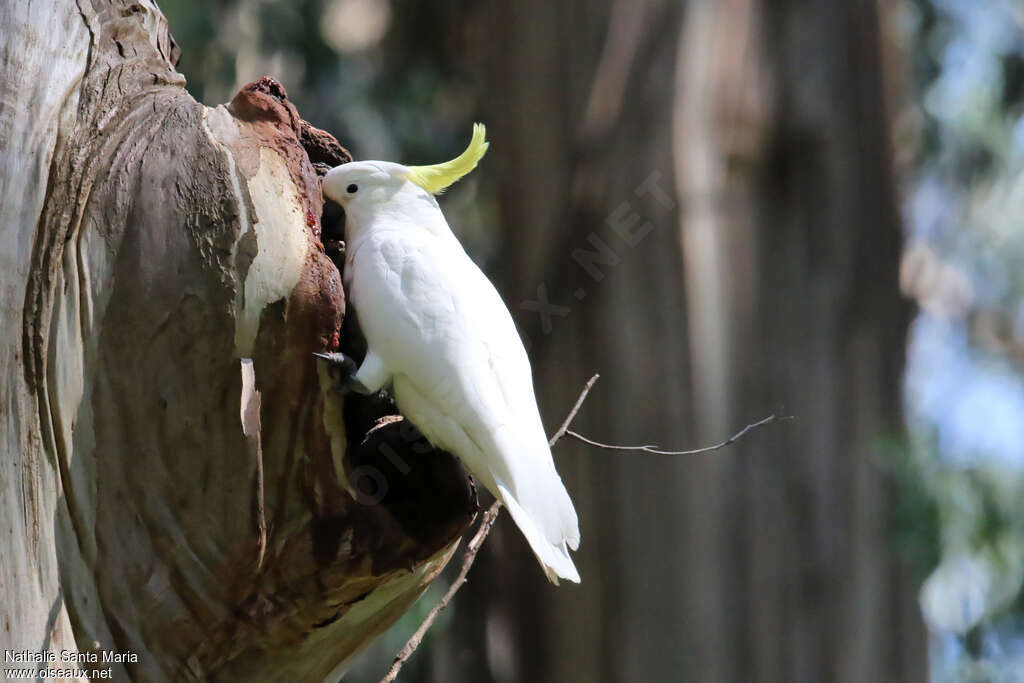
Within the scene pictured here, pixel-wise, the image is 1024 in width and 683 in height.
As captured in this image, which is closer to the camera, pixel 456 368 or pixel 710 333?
pixel 456 368

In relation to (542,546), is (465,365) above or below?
above

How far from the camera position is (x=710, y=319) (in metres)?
3.55

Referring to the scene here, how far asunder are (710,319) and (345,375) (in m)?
2.23

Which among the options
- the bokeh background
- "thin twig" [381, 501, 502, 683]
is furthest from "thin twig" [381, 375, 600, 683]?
the bokeh background

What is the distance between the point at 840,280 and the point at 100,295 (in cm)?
288

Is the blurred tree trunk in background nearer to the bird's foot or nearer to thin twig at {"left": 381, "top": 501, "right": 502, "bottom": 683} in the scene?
thin twig at {"left": 381, "top": 501, "right": 502, "bottom": 683}

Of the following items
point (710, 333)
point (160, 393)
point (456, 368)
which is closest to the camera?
point (160, 393)

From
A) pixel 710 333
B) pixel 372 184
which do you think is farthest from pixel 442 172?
pixel 710 333

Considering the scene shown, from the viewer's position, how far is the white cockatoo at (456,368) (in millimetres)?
1482

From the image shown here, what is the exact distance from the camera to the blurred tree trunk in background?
3.46 m

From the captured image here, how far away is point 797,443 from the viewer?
3637mm

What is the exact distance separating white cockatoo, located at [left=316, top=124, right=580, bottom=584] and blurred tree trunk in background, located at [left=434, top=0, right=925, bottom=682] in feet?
6.01

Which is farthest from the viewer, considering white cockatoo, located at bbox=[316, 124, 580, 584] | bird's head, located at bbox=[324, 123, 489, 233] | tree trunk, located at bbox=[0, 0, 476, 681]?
bird's head, located at bbox=[324, 123, 489, 233]

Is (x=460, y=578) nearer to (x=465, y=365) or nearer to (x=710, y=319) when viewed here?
(x=465, y=365)
